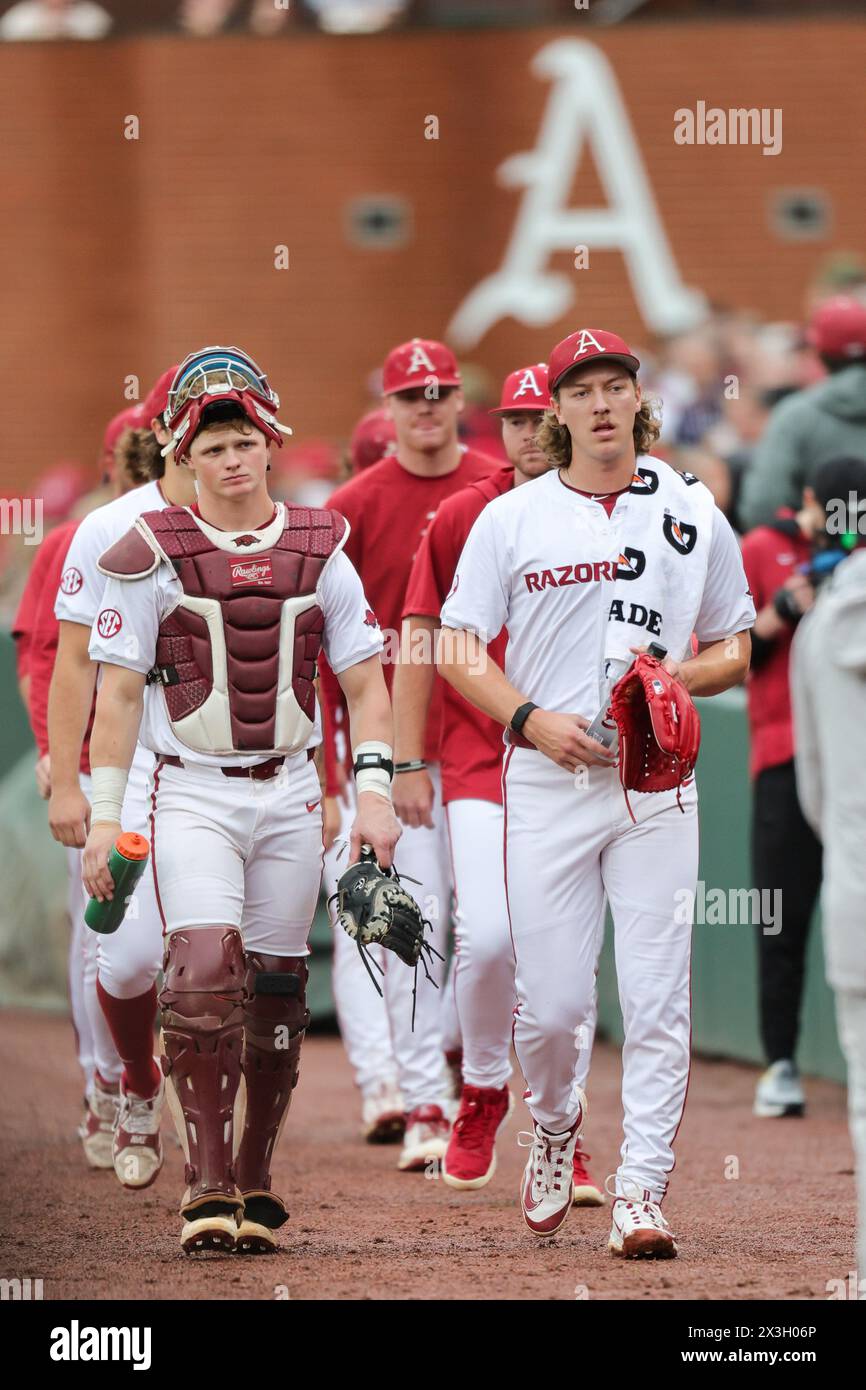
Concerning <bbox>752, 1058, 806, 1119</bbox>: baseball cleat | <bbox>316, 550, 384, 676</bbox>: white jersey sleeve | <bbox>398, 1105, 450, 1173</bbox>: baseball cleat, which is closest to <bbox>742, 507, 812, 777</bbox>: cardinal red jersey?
<bbox>752, 1058, 806, 1119</bbox>: baseball cleat

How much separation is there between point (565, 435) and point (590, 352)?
266mm

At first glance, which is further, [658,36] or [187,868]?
[658,36]

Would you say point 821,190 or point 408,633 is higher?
point 821,190

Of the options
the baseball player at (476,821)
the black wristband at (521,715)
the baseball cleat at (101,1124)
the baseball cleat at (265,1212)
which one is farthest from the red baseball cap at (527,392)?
the baseball cleat at (101,1124)

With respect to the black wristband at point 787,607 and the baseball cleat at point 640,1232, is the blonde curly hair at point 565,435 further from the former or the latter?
the black wristband at point 787,607

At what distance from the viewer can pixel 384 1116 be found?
869cm

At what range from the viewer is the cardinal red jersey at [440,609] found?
735 centimetres

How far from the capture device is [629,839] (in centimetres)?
616

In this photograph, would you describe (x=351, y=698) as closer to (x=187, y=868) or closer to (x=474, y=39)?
(x=187, y=868)

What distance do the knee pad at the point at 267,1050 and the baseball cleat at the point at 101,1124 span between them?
1.84m

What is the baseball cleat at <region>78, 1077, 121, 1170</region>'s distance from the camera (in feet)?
26.7
